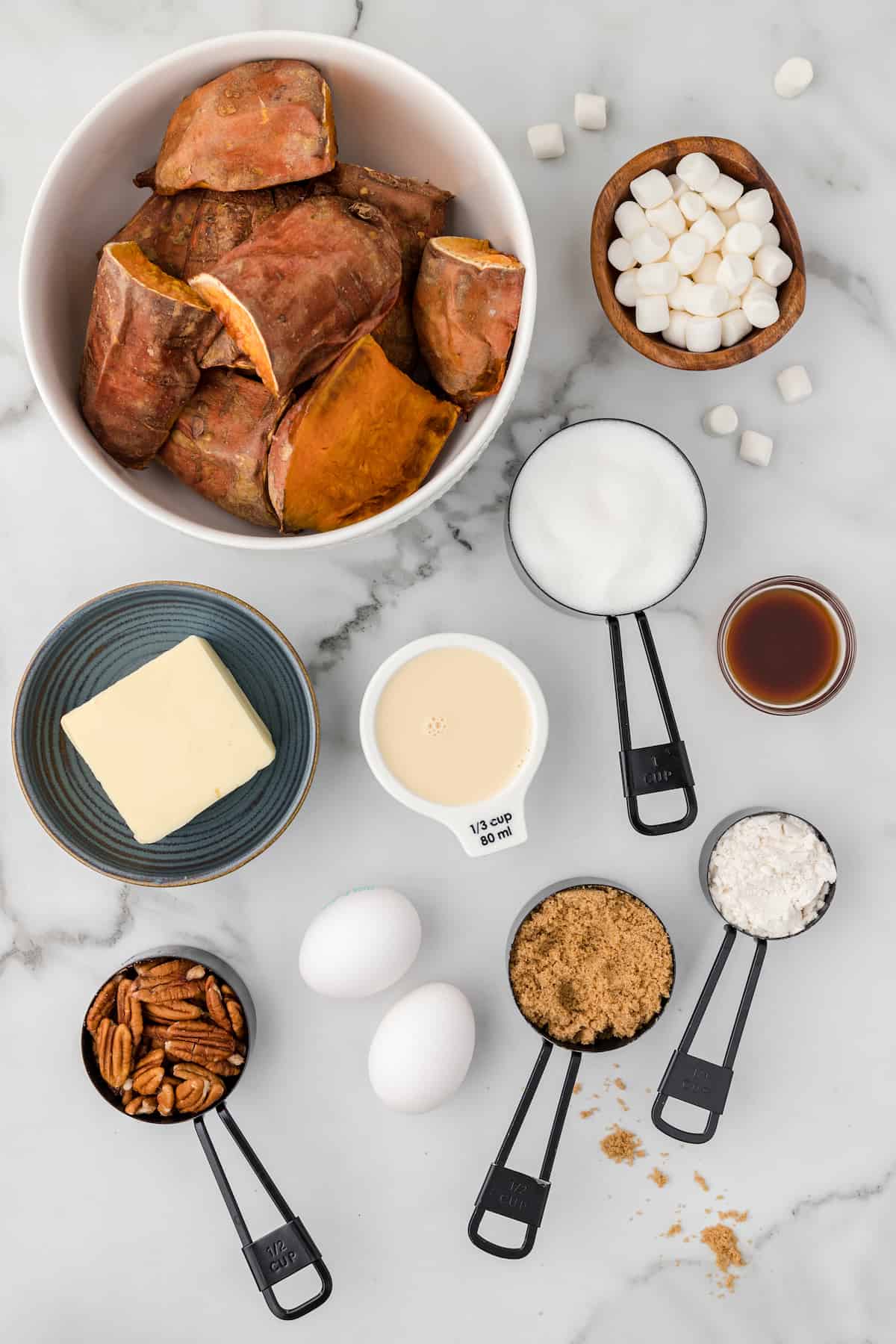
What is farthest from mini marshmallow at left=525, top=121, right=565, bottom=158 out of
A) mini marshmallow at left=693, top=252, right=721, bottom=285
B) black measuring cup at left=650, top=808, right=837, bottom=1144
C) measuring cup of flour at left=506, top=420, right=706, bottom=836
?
black measuring cup at left=650, top=808, right=837, bottom=1144

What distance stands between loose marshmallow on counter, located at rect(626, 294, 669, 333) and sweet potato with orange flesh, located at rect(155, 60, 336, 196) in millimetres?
385

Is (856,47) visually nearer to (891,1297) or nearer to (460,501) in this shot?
(460,501)

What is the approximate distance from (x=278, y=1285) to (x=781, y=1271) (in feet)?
2.24

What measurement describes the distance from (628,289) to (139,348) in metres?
0.56

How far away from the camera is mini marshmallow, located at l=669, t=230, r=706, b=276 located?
1.12m

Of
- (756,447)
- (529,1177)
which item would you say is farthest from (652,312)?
(529,1177)

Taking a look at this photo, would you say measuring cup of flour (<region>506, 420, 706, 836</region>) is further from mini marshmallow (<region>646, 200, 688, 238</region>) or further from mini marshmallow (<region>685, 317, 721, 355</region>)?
mini marshmallow (<region>646, 200, 688, 238</region>)

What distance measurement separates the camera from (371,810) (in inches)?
51.1

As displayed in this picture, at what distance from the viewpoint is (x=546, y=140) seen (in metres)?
1.19

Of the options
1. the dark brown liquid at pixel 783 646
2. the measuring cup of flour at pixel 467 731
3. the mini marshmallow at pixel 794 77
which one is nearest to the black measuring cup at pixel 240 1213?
the measuring cup of flour at pixel 467 731

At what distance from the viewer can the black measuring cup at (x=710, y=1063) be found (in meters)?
1.20

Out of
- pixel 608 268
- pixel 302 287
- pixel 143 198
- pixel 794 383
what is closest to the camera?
pixel 302 287

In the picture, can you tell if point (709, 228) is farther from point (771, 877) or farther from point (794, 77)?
point (771, 877)

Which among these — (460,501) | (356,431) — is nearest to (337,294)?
(356,431)
